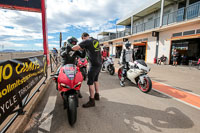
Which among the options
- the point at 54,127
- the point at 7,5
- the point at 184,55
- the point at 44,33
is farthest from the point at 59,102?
the point at 184,55

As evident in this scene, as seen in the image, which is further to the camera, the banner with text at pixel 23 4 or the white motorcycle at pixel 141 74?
the banner with text at pixel 23 4

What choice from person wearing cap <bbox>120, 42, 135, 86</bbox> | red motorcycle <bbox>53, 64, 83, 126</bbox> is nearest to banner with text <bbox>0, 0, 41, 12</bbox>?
person wearing cap <bbox>120, 42, 135, 86</bbox>

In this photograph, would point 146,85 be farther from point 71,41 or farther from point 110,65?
point 110,65

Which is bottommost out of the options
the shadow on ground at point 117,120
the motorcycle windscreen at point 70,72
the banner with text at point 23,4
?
the shadow on ground at point 117,120

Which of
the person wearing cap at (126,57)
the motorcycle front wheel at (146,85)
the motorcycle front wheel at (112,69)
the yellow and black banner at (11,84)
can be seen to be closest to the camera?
the yellow and black banner at (11,84)

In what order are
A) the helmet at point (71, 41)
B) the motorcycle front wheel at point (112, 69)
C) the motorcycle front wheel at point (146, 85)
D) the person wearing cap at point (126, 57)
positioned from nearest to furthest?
the helmet at point (71, 41), the motorcycle front wheel at point (146, 85), the person wearing cap at point (126, 57), the motorcycle front wheel at point (112, 69)

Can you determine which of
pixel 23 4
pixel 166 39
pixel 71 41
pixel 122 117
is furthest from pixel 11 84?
pixel 166 39

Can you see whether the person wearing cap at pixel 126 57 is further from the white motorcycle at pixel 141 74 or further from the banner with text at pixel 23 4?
the banner with text at pixel 23 4

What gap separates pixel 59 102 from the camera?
10.1 ft

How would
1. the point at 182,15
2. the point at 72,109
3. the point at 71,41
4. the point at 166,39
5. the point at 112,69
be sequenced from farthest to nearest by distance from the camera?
the point at 166,39
the point at 182,15
the point at 112,69
the point at 71,41
the point at 72,109

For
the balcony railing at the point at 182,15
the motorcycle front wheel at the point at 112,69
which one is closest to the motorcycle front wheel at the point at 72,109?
the motorcycle front wheel at the point at 112,69

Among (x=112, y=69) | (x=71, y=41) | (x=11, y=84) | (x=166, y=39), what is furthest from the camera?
(x=166, y=39)

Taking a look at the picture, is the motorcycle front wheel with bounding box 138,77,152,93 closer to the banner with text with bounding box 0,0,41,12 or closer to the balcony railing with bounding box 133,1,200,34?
the balcony railing with bounding box 133,1,200,34

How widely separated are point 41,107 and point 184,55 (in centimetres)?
1704
